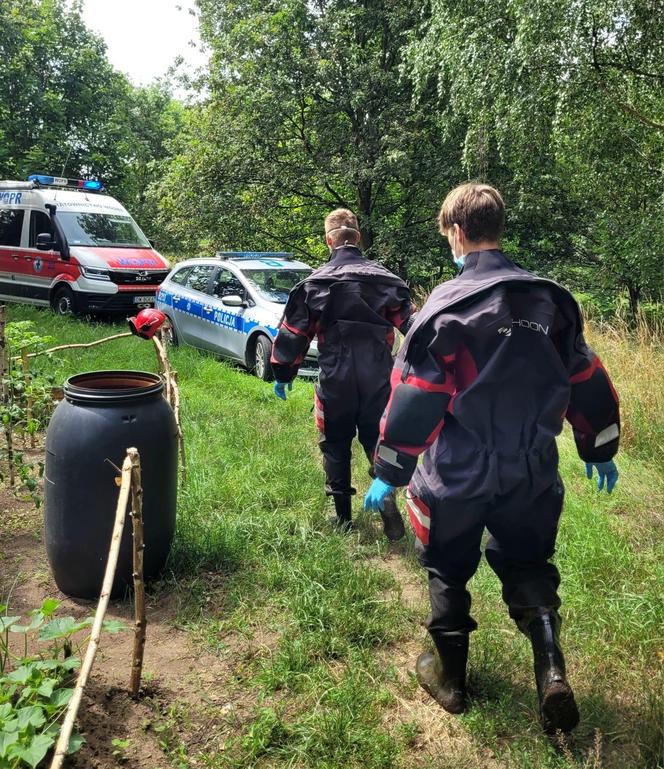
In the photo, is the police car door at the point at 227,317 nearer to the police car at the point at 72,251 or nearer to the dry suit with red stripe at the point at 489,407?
the police car at the point at 72,251

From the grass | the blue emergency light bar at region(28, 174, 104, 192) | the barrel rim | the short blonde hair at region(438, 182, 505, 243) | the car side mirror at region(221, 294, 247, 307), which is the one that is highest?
the blue emergency light bar at region(28, 174, 104, 192)

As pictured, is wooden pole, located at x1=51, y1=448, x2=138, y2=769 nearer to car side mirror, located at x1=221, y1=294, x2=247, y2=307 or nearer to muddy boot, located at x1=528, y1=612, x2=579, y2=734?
muddy boot, located at x1=528, y1=612, x2=579, y2=734

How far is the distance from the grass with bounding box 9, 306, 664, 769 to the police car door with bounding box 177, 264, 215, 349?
4.67 m

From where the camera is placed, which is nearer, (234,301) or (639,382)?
(639,382)

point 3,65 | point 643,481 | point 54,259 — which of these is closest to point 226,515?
point 643,481

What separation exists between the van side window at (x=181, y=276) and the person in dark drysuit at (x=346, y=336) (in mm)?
6675

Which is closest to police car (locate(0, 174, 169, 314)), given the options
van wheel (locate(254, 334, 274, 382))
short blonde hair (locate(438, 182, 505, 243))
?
van wheel (locate(254, 334, 274, 382))

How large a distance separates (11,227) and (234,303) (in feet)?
21.9

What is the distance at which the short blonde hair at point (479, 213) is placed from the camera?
2.40 meters

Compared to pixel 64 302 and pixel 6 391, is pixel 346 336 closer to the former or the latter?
pixel 6 391

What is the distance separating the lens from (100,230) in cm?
1265

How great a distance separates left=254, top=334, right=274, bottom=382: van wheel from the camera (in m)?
8.68

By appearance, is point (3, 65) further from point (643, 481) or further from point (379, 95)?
point (643, 481)

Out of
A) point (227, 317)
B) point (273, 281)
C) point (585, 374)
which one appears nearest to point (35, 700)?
point (585, 374)
